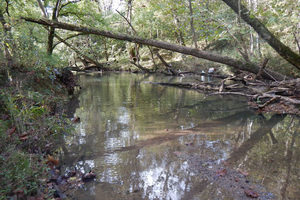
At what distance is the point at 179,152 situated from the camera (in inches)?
153

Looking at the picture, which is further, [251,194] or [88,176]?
[88,176]

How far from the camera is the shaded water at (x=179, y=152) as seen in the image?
9.05 feet

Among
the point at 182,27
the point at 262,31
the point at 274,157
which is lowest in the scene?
the point at 274,157

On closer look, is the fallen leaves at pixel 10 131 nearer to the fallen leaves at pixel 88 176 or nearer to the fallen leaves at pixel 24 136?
the fallen leaves at pixel 24 136

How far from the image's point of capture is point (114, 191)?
2711 millimetres

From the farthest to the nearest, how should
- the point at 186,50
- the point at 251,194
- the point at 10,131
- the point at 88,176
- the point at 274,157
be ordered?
1. the point at 186,50
2. the point at 274,157
3. the point at 10,131
4. the point at 88,176
5. the point at 251,194

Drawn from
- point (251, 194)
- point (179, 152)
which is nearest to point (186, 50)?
point (179, 152)

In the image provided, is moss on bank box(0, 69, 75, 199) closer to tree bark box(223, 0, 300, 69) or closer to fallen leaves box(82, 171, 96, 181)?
fallen leaves box(82, 171, 96, 181)

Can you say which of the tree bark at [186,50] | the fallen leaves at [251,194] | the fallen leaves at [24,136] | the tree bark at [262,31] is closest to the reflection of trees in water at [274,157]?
the fallen leaves at [251,194]

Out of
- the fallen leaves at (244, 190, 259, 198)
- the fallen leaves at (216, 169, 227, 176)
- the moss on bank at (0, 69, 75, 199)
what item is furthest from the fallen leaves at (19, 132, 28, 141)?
the fallen leaves at (244, 190, 259, 198)

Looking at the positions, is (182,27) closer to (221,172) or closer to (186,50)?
(186,50)

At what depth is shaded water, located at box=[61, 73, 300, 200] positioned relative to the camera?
2.76 meters

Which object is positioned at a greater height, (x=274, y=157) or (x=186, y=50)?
(x=186, y=50)

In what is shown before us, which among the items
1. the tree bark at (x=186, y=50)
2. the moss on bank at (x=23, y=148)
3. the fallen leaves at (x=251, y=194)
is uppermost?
the tree bark at (x=186, y=50)
